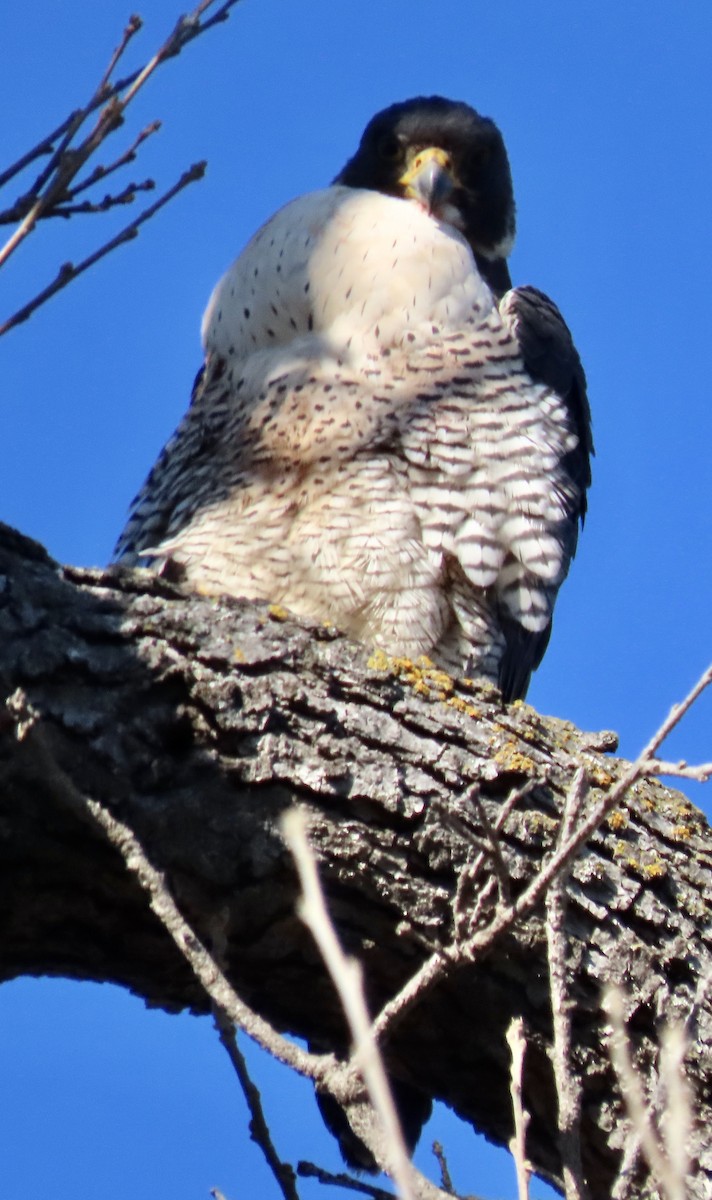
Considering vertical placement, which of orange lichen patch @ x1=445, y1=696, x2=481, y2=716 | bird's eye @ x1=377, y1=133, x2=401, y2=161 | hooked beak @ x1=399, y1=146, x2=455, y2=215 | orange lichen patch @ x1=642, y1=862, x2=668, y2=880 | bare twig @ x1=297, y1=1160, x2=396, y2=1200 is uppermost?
bird's eye @ x1=377, y1=133, x2=401, y2=161

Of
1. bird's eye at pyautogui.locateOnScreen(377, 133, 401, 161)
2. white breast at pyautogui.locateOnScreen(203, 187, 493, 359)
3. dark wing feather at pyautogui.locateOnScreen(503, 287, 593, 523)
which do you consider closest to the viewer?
white breast at pyautogui.locateOnScreen(203, 187, 493, 359)

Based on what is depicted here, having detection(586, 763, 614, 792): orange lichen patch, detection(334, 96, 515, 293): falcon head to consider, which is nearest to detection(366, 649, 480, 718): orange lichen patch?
Answer: detection(586, 763, 614, 792): orange lichen patch

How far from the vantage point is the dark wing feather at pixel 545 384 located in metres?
4.26

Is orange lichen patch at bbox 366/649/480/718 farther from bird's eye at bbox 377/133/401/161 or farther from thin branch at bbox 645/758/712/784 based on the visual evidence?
bird's eye at bbox 377/133/401/161

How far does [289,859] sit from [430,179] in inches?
118

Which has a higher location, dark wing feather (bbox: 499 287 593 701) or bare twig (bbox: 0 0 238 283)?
dark wing feather (bbox: 499 287 593 701)

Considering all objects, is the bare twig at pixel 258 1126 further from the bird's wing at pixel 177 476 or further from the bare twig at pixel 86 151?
the bird's wing at pixel 177 476

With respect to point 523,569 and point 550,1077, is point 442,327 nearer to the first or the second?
point 523,569

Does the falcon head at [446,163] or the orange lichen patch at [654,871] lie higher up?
the falcon head at [446,163]

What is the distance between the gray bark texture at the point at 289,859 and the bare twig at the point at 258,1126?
61 cm

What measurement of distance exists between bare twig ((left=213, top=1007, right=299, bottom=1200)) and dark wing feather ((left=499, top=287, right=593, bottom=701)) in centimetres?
211

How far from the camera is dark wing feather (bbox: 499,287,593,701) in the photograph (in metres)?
4.26

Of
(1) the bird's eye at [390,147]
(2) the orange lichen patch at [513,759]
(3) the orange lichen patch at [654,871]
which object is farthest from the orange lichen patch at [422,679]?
(1) the bird's eye at [390,147]

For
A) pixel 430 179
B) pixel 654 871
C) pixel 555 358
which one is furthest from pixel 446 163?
pixel 654 871
